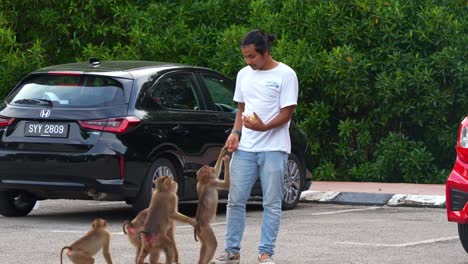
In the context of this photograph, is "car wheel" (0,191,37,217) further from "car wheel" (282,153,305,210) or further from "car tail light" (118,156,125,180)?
"car wheel" (282,153,305,210)

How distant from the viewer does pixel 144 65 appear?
12773mm

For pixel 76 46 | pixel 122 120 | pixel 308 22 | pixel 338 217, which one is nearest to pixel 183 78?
pixel 122 120

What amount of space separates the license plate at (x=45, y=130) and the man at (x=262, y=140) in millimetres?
3078

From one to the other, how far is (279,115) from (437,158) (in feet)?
28.5

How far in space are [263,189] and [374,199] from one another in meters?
5.83

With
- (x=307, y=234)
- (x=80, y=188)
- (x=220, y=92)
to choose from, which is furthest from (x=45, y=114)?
(x=307, y=234)

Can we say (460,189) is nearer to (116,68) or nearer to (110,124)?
(110,124)

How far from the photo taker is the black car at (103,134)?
1171cm

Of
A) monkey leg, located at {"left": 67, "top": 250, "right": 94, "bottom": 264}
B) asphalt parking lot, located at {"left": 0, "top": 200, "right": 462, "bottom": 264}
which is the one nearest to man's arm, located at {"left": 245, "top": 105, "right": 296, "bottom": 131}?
asphalt parking lot, located at {"left": 0, "top": 200, "right": 462, "bottom": 264}

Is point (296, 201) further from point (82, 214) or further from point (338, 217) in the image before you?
point (82, 214)

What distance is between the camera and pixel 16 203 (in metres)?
12.8

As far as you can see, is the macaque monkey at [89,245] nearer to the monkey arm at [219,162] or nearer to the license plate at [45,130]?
the monkey arm at [219,162]

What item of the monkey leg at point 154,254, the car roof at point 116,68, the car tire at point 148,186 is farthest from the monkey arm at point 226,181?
the car roof at point 116,68

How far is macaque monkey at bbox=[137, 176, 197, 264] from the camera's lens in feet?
27.7
